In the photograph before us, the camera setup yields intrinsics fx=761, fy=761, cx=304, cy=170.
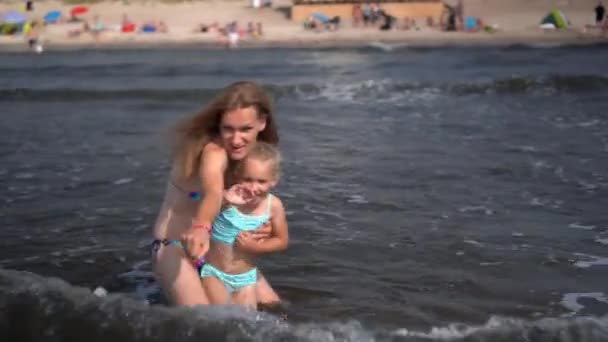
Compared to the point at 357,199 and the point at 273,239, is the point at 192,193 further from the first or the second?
the point at 357,199

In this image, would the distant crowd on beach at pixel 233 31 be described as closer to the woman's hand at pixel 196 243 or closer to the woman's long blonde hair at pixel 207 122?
the woman's long blonde hair at pixel 207 122

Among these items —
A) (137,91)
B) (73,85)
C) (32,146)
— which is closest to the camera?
(32,146)

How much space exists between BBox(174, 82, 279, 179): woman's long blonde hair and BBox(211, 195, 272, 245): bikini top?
12.6 inches

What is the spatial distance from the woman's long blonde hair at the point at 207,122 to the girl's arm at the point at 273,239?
1.64ft

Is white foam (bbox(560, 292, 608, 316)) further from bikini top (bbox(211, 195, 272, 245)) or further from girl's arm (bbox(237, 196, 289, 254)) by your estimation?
bikini top (bbox(211, 195, 272, 245))

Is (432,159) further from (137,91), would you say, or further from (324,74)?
(324,74)

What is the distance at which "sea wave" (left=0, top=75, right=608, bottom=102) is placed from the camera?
657 inches

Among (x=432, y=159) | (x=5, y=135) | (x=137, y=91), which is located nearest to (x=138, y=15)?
(x=137, y=91)

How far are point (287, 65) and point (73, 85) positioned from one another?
786 cm

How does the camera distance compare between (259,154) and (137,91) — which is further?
(137,91)

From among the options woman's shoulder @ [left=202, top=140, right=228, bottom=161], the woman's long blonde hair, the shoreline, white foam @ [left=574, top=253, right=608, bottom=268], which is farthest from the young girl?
the shoreline

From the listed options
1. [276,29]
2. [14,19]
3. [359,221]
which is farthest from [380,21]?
[359,221]

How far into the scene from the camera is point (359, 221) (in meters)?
6.89

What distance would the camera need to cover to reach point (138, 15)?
4494 centimetres
